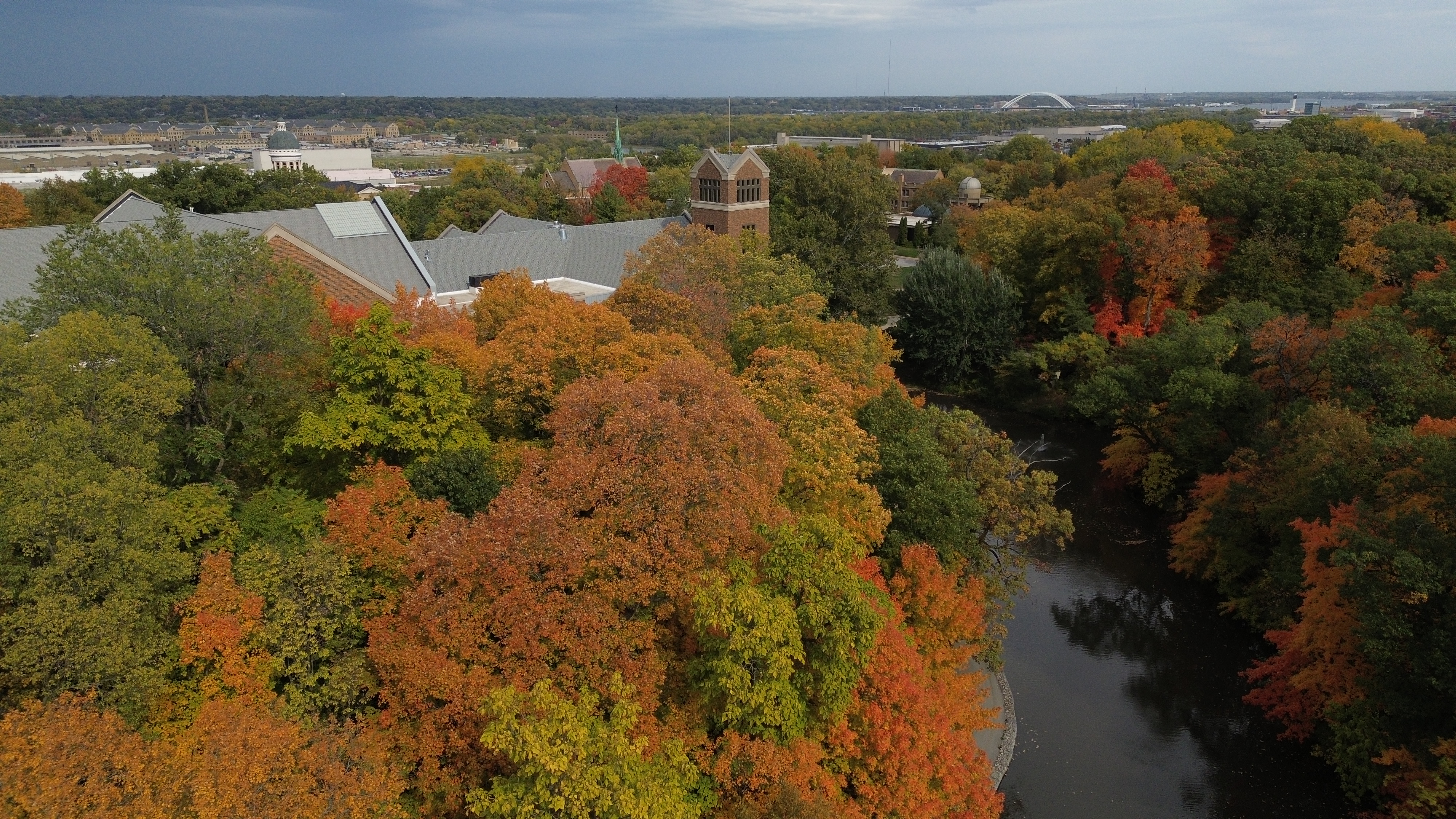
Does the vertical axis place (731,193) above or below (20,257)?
above

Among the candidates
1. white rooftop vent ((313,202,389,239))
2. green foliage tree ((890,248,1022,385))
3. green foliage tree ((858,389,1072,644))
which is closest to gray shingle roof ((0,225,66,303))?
white rooftop vent ((313,202,389,239))

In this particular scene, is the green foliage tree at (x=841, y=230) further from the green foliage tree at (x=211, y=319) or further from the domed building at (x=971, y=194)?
the domed building at (x=971, y=194)

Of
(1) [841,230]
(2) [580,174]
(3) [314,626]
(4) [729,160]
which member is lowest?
(3) [314,626]

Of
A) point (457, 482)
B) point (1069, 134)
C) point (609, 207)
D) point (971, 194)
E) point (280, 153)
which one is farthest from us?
point (1069, 134)

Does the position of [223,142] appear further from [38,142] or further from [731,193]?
[731,193]

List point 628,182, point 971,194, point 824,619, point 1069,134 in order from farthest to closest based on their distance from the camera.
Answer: point 1069,134
point 971,194
point 628,182
point 824,619

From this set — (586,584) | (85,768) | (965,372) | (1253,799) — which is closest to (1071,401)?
(965,372)

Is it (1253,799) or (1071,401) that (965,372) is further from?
(1253,799)

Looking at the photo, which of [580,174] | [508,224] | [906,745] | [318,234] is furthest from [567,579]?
[580,174]
